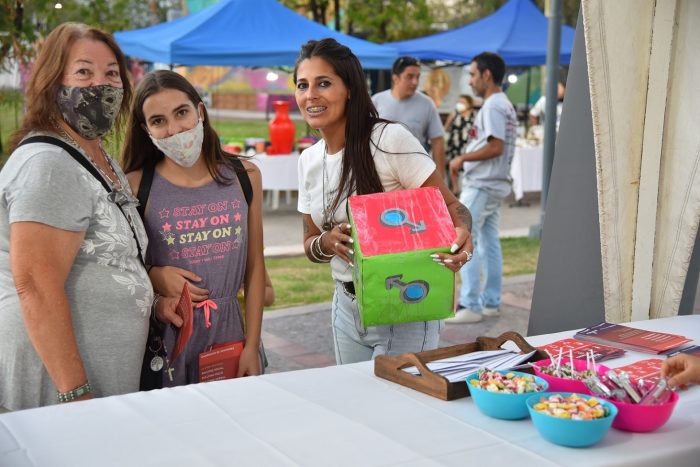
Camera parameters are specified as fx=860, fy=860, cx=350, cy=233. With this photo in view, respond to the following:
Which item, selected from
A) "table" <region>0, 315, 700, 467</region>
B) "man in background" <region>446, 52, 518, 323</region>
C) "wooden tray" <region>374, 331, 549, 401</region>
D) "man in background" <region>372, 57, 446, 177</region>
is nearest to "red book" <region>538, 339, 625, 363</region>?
"wooden tray" <region>374, 331, 549, 401</region>

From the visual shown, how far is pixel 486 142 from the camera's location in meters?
6.28

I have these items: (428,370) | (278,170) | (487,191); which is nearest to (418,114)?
(487,191)

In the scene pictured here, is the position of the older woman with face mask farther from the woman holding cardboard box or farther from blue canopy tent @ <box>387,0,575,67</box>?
blue canopy tent @ <box>387,0,575,67</box>

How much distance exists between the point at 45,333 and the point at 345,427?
890 millimetres

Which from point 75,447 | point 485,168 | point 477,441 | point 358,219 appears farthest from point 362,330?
point 485,168

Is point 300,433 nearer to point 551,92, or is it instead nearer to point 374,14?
point 551,92

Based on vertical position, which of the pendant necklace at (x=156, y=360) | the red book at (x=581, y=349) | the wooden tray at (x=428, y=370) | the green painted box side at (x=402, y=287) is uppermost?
the green painted box side at (x=402, y=287)

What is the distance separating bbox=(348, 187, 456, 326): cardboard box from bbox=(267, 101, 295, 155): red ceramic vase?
8290 millimetres

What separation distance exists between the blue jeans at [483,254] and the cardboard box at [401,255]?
3691 millimetres

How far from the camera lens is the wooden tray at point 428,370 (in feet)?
7.24

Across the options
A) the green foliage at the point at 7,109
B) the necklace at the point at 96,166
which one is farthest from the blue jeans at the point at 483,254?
the necklace at the point at 96,166

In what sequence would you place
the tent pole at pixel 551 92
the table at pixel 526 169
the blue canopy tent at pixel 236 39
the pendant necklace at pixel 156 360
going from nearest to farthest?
the pendant necklace at pixel 156 360 < the tent pole at pixel 551 92 < the blue canopy tent at pixel 236 39 < the table at pixel 526 169

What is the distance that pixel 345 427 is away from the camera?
2.01 metres

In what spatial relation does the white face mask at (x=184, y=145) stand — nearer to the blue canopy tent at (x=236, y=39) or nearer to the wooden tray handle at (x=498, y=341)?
the wooden tray handle at (x=498, y=341)
